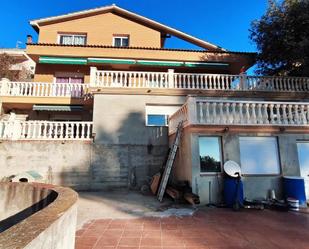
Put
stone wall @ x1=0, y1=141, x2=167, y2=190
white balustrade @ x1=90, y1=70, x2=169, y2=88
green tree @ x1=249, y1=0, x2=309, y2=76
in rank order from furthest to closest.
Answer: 1. green tree @ x1=249, y1=0, x2=309, y2=76
2. white balustrade @ x1=90, y1=70, x2=169, y2=88
3. stone wall @ x1=0, y1=141, x2=167, y2=190

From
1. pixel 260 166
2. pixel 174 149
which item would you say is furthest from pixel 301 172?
pixel 174 149

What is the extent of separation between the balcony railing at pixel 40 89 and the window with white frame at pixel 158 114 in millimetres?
5060

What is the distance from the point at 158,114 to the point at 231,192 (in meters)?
6.73

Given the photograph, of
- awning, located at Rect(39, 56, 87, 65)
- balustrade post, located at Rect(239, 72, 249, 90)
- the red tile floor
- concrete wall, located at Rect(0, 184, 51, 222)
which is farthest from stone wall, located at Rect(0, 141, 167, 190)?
awning, located at Rect(39, 56, 87, 65)

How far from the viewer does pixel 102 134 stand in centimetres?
1279

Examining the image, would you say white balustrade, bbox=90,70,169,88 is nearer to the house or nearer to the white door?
the house

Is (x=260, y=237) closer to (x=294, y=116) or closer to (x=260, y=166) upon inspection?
(x=260, y=166)

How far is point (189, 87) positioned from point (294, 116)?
6.20 meters

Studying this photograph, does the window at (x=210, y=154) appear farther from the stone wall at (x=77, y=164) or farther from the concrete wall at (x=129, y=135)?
the stone wall at (x=77, y=164)

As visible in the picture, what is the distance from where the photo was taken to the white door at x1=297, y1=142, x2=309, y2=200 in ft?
32.8

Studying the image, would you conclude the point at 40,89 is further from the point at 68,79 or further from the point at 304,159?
the point at 304,159

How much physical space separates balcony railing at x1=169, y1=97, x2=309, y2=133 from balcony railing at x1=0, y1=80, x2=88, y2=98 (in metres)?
8.80

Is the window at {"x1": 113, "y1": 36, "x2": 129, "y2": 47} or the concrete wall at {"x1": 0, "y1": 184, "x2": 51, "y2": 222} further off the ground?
the window at {"x1": 113, "y1": 36, "x2": 129, "y2": 47}

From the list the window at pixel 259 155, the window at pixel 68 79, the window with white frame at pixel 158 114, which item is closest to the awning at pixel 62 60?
the window at pixel 68 79
